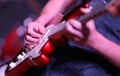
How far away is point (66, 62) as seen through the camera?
747 millimetres

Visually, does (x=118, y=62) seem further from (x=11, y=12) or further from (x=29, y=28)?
(x=11, y=12)

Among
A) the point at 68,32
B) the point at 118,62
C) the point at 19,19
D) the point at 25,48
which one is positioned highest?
the point at 19,19

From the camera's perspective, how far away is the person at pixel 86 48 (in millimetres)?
608

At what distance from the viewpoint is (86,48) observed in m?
0.73

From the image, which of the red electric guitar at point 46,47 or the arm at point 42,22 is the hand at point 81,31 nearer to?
the red electric guitar at point 46,47

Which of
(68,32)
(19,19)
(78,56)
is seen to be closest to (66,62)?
(78,56)

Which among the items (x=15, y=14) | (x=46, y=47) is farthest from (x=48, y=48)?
(x=15, y=14)

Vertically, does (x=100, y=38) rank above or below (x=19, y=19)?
below

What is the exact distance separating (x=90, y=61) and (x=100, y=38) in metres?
0.11

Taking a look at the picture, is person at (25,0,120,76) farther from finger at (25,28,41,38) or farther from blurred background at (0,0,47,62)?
blurred background at (0,0,47,62)

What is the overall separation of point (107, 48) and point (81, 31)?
8 cm

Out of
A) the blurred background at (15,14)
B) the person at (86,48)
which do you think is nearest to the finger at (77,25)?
the person at (86,48)

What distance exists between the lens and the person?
608 millimetres

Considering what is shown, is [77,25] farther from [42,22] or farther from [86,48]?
[42,22]
